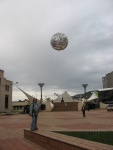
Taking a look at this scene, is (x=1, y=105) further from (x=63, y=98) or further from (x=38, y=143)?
(x=38, y=143)

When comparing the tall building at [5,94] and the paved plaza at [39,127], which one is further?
the tall building at [5,94]

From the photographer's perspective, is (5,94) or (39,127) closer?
(39,127)

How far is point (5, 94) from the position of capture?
188 ft

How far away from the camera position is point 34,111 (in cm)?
887

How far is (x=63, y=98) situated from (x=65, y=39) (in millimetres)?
58481

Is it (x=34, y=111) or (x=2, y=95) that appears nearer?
(x=34, y=111)

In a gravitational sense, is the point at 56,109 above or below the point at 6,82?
below

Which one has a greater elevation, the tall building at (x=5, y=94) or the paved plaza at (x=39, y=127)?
the tall building at (x=5, y=94)

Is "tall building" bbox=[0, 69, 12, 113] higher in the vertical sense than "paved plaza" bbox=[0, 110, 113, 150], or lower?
higher

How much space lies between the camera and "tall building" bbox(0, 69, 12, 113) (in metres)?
55.1

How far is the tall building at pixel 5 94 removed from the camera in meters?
55.1

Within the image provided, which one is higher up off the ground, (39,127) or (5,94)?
(5,94)

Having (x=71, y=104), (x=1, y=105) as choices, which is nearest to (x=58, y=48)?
(x=71, y=104)

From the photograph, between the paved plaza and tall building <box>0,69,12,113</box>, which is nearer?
the paved plaza
